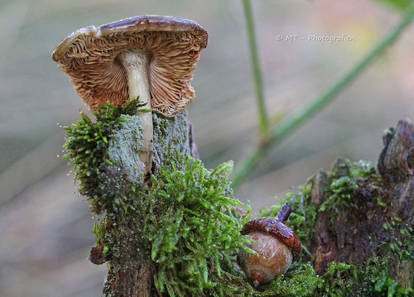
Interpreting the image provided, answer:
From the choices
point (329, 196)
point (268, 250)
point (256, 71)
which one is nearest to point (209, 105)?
point (256, 71)

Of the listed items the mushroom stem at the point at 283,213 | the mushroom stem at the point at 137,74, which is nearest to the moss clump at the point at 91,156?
the mushroom stem at the point at 137,74

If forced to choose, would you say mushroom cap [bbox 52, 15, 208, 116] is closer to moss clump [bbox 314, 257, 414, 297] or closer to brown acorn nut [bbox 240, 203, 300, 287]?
brown acorn nut [bbox 240, 203, 300, 287]

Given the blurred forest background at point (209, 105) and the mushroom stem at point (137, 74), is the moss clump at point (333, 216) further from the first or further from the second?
the blurred forest background at point (209, 105)

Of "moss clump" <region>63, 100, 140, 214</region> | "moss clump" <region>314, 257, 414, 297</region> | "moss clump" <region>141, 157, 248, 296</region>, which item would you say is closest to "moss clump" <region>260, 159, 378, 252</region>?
"moss clump" <region>314, 257, 414, 297</region>

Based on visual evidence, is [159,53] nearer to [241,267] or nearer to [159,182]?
[159,182]

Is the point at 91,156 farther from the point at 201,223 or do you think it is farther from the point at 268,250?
the point at 268,250

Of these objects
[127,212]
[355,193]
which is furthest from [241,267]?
[355,193]

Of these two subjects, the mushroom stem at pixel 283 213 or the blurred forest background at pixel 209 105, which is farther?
the blurred forest background at pixel 209 105
